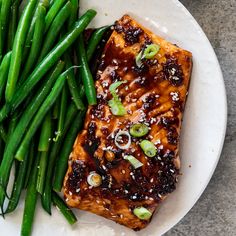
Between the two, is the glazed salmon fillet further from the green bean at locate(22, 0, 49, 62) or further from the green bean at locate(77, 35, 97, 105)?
the green bean at locate(22, 0, 49, 62)

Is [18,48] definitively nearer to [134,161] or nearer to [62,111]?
[62,111]

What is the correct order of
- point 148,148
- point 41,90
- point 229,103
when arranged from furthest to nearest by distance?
point 229,103 < point 41,90 < point 148,148

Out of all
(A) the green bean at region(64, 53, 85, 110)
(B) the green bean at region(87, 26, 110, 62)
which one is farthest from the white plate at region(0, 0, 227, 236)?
(A) the green bean at region(64, 53, 85, 110)

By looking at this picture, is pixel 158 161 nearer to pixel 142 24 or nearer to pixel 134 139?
pixel 134 139

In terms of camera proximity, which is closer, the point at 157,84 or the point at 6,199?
the point at 157,84

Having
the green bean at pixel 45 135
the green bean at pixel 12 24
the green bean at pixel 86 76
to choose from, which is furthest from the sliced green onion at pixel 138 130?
the green bean at pixel 12 24

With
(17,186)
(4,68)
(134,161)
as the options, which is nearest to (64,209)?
(17,186)

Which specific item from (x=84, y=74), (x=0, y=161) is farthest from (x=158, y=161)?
(x=0, y=161)
